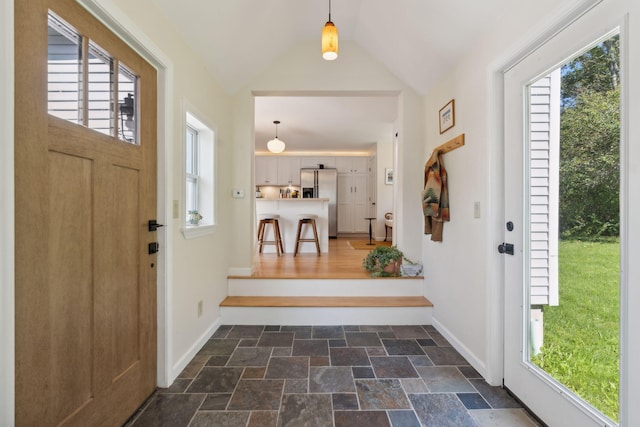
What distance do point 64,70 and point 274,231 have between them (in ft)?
12.5

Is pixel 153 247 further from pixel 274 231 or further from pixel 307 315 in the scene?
pixel 274 231

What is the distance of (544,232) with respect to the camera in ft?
4.90

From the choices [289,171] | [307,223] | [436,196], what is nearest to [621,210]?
[436,196]

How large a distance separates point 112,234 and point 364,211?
657cm

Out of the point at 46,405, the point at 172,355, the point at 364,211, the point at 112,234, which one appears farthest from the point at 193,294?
the point at 364,211

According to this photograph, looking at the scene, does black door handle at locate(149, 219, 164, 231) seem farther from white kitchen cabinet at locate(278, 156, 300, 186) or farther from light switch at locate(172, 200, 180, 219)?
white kitchen cabinet at locate(278, 156, 300, 186)

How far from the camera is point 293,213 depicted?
5082 millimetres

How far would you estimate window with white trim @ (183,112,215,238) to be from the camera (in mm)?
2400

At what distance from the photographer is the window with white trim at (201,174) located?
240cm

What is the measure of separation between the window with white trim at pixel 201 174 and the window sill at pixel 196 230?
0.02 metres

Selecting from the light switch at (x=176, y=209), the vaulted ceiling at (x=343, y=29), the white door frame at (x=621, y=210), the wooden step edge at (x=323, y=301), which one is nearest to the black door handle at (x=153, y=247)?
the light switch at (x=176, y=209)

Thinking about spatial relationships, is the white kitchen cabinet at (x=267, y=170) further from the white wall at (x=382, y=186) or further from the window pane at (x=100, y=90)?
the window pane at (x=100, y=90)

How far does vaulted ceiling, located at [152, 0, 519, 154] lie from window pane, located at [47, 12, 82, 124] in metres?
0.72
